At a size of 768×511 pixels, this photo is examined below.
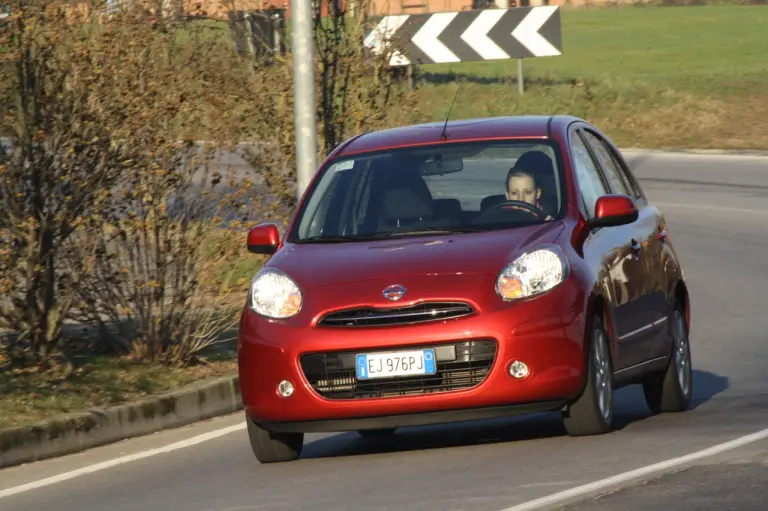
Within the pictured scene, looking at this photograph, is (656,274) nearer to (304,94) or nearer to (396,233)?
(396,233)

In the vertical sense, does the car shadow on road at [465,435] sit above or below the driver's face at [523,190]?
below

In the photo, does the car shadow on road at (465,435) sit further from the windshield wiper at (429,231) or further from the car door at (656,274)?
the windshield wiper at (429,231)

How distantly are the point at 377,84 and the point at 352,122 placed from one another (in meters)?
0.42

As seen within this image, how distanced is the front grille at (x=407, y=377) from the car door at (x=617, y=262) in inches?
36.8

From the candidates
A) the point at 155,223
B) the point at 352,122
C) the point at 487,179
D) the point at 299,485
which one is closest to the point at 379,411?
the point at 299,485

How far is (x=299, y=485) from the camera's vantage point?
8766 millimetres

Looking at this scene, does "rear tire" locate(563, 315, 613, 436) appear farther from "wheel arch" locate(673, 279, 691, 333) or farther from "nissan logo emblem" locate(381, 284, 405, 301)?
"wheel arch" locate(673, 279, 691, 333)

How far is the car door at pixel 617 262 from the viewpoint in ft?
31.9

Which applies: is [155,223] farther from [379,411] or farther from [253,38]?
[253,38]

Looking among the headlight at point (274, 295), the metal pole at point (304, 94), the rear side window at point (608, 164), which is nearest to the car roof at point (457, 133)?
the rear side window at point (608, 164)

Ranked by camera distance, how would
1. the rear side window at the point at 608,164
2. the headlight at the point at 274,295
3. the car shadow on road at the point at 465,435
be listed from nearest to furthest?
the headlight at the point at 274,295
the car shadow on road at the point at 465,435
the rear side window at the point at 608,164

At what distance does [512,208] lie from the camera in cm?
992

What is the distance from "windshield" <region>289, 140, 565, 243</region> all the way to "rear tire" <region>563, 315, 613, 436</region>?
2.51 ft

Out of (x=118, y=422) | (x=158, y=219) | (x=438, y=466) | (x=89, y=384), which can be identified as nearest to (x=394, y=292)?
(x=438, y=466)
